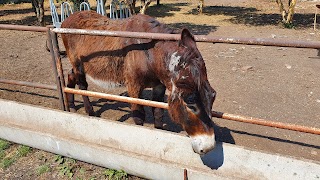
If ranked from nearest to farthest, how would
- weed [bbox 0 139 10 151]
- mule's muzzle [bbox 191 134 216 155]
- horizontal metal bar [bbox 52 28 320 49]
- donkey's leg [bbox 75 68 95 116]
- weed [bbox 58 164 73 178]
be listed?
horizontal metal bar [bbox 52 28 320 49] < mule's muzzle [bbox 191 134 216 155] < weed [bbox 58 164 73 178] < weed [bbox 0 139 10 151] < donkey's leg [bbox 75 68 95 116]

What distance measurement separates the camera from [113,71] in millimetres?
3684

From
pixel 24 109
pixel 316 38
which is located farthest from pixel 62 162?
pixel 316 38

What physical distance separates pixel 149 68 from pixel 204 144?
1.16 metres

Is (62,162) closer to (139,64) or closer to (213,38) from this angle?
(139,64)

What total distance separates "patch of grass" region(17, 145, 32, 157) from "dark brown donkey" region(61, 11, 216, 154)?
4.02 feet

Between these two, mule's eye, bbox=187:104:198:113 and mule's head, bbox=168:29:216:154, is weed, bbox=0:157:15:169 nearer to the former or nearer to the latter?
mule's head, bbox=168:29:216:154

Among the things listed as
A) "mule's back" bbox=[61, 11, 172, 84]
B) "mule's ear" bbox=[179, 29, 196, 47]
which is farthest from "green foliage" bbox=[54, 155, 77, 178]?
"mule's ear" bbox=[179, 29, 196, 47]

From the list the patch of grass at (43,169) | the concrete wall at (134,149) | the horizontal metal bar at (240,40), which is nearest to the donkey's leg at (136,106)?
the concrete wall at (134,149)

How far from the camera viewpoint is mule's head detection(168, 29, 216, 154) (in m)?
2.35

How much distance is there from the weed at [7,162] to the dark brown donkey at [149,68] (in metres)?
1.44

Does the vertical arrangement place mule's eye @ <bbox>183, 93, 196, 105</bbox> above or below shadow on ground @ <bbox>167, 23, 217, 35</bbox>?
above

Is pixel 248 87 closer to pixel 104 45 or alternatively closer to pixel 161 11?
pixel 104 45

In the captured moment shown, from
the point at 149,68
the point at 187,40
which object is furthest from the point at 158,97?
the point at 187,40

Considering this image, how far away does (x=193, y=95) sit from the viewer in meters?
2.36
